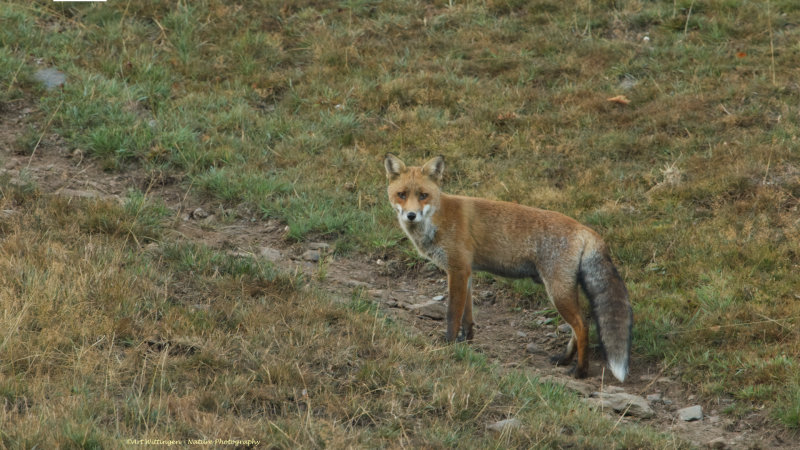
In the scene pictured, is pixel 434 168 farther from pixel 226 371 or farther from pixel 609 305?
pixel 226 371

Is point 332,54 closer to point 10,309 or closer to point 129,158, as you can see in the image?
point 129,158

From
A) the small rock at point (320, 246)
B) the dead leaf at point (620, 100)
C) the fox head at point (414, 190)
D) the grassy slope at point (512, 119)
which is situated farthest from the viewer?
the dead leaf at point (620, 100)

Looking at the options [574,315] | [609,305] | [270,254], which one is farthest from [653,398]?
[270,254]

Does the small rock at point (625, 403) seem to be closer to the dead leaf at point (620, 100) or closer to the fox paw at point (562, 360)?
the fox paw at point (562, 360)

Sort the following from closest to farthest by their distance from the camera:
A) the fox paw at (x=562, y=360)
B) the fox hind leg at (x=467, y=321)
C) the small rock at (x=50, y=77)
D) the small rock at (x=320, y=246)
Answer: the fox paw at (x=562, y=360) < the fox hind leg at (x=467, y=321) < the small rock at (x=320, y=246) < the small rock at (x=50, y=77)

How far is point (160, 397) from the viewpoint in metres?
5.25

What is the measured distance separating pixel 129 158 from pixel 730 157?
7112 mm

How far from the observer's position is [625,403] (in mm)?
6430

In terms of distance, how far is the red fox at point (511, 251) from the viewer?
278 inches

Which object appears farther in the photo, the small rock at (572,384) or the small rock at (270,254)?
the small rock at (270,254)

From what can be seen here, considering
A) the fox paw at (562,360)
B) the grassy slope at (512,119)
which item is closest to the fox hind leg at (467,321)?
the fox paw at (562,360)

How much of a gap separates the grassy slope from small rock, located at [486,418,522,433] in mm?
2003

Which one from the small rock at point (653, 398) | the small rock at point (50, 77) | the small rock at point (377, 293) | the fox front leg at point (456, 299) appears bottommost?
the small rock at point (377, 293)

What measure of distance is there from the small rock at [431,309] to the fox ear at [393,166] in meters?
1.28
